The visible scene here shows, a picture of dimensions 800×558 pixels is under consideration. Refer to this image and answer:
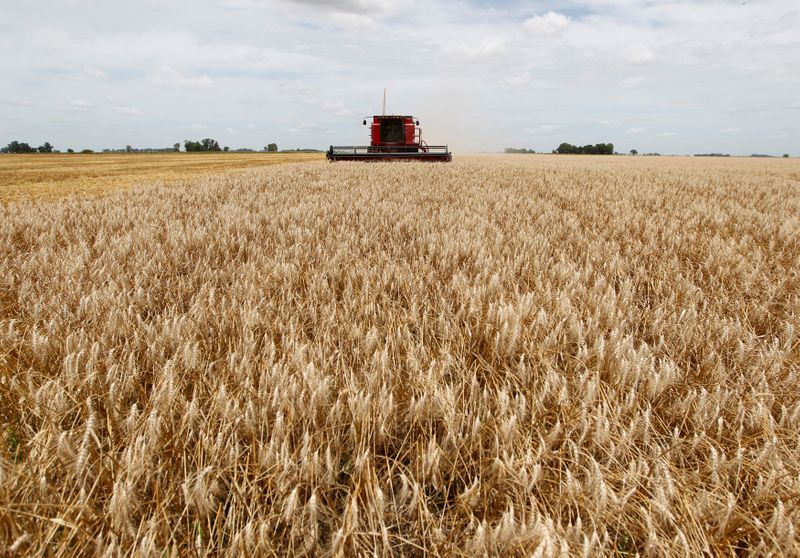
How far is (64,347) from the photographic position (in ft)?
5.65

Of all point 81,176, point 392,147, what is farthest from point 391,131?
point 81,176

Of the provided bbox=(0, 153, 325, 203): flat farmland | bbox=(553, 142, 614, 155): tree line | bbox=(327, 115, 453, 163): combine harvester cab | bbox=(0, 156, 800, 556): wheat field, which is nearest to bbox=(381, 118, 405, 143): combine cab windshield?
bbox=(327, 115, 453, 163): combine harvester cab

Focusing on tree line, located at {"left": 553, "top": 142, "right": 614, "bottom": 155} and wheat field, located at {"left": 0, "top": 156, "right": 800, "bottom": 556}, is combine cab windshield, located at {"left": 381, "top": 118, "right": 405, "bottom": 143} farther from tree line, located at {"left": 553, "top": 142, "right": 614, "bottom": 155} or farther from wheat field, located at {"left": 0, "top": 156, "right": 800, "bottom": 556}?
tree line, located at {"left": 553, "top": 142, "right": 614, "bottom": 155}

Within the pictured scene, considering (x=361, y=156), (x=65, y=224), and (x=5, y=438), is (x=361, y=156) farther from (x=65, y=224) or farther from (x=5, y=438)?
(x=5, y=438)

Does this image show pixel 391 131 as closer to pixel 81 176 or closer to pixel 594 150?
pixel 81 176

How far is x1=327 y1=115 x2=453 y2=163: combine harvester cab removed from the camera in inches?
834

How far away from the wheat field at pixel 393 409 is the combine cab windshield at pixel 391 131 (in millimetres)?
22569

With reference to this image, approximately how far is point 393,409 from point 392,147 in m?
23.0

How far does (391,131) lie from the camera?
2431 centimetres

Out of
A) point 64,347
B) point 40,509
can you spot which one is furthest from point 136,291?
point 40,509

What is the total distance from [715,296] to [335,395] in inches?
101

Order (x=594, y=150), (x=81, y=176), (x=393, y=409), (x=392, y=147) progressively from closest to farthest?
(x=393, y=409) < (x=81, y=176) < (x=392, y=147) < (x=594, y=150)

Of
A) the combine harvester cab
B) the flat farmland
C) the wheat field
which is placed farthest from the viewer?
the combine harvester cab

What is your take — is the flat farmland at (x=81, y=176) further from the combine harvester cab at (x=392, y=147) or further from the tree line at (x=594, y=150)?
the tree line at (x=594, y=150)
